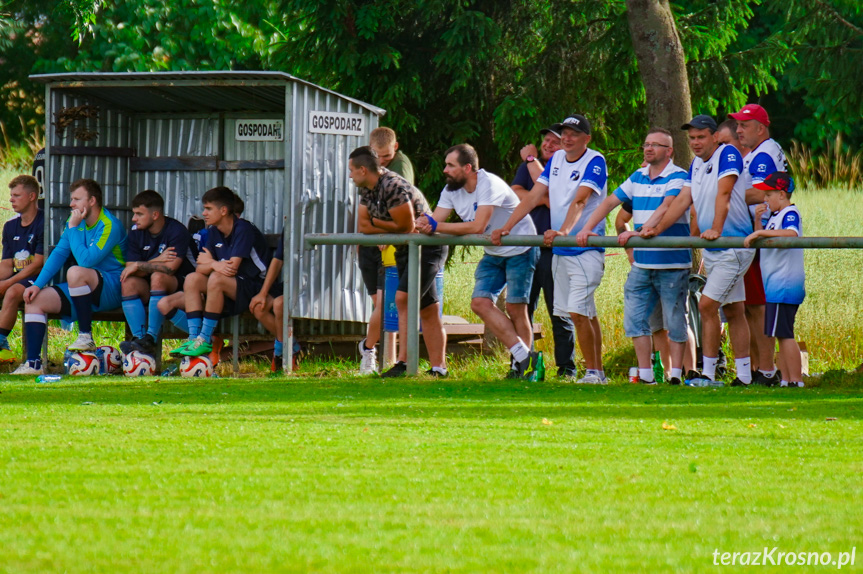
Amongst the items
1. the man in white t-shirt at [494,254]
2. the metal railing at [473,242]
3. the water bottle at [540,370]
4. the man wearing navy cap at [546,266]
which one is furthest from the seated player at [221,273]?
the water bottle at [540,370]

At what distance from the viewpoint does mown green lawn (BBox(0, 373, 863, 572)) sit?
10.8 ft

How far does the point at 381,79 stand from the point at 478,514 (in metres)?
9.93

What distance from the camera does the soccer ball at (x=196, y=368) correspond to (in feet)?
32.8

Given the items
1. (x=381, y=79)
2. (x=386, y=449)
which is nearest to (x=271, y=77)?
(x=381, y=79)

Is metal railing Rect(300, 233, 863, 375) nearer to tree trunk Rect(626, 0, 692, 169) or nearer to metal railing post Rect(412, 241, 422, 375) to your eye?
metal railing post Rect(412, 241, 422, 375)

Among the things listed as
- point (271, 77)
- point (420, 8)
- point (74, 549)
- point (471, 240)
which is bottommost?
point (74, 549)

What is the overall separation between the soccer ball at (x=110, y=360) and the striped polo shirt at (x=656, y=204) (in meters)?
4.21

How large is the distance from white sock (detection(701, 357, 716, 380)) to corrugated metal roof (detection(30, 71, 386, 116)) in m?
3.86

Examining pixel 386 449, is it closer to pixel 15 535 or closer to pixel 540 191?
pixel 15 535

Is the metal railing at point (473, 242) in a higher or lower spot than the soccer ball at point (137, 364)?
higher

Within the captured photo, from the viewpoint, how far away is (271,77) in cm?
1015

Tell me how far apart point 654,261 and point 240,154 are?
4938 mm

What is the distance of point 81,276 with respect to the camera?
10398 millimetres

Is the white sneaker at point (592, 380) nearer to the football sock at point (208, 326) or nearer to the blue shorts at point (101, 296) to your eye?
the football sock at point (208, 326)
